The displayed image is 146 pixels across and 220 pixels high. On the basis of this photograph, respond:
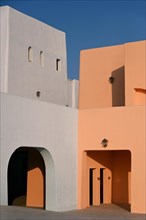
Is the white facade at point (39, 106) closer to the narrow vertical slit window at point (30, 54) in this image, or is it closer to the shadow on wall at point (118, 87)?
the narrow vertical slit window at point (30, 54)

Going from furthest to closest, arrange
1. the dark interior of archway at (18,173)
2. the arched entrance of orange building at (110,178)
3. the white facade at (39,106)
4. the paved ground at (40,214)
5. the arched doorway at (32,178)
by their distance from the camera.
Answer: the dark interior of archway at (18,173)
the arched entrance of orange building at (110,178)
the arched doorway at (32,178)
the white facade at (39,106)
the paved ground at (40,214)

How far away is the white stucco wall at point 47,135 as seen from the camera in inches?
623

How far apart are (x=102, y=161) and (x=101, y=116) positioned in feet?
11.3

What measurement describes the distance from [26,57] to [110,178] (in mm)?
7551

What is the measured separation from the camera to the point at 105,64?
24.4 meters

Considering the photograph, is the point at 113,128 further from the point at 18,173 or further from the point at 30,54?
the point at 18,173

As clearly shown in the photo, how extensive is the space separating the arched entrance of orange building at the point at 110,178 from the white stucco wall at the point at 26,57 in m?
5.49

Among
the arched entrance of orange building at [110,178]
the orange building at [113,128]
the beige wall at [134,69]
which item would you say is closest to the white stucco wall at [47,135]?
the orange building at [113,128]

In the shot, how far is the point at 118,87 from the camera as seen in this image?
23891 mm

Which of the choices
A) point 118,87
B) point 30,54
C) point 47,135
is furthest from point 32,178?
point 30,54

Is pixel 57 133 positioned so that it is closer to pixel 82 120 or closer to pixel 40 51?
pixel 82 120

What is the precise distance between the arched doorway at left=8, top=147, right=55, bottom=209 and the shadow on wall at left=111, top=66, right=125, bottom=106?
17.2 feet

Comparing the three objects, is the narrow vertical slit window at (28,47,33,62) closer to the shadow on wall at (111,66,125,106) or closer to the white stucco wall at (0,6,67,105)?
the white stucco wall at (0,6,67,105)

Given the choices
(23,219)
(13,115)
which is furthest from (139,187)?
(23,219)
